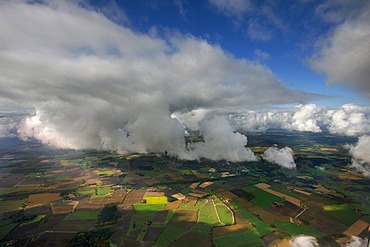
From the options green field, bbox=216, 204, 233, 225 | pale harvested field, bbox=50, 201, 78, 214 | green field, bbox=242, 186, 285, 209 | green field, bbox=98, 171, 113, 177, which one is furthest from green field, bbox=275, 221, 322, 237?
green field, bbox=98, 171, 113, 177

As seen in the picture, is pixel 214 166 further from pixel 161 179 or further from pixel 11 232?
pixel 11 232

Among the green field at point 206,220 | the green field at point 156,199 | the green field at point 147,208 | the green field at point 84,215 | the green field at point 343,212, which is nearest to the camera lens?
the green field at point 206,220

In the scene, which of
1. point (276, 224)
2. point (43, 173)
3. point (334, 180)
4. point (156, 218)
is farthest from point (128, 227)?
point (334, 180)

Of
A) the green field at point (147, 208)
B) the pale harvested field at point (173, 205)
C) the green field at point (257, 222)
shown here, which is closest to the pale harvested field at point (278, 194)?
the green field at point (257, 222)

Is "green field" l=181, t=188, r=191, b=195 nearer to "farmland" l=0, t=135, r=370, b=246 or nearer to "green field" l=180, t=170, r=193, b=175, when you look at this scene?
"farmland" l=0, t=135, r=370, b=246

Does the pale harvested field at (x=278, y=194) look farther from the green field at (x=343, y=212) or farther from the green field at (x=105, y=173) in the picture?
the green field at (x=105, y=173)

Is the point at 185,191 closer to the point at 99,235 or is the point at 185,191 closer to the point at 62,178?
the point at 99,235
